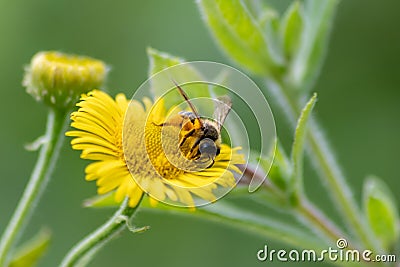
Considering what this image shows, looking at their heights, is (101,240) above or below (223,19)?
below

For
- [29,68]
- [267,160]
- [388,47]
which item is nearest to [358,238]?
[267,160]

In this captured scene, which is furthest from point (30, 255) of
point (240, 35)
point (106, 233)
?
point (240, 35)

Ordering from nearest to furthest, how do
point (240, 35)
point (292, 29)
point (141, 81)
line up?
point (240, 35) → point (292, 29) → point (141, 81)

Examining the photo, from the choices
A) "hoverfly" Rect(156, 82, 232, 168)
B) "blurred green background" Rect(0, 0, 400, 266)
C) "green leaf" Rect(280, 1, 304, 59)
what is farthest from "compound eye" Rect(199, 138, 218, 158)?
"blurred green background" Rect(0, 0, 400, 266)

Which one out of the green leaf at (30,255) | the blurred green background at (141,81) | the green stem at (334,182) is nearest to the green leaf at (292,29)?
the green stem at (334,182)

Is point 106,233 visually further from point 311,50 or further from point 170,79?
point 311,50

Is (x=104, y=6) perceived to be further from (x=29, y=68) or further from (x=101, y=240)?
(x=101, y=240)
